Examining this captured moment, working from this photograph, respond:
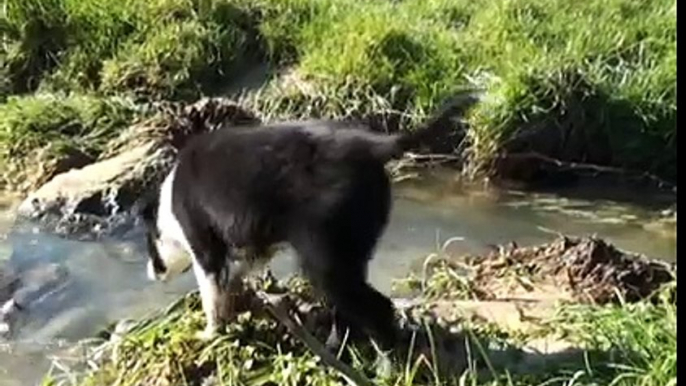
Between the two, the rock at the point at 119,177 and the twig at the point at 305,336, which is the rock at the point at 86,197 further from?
the twig at the point at 305,336

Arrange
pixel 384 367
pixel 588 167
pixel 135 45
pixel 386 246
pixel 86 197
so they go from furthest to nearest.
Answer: pixel 86 197
pixel 135 45
pixel 386 246
pixel 384 367
pixel 588 167

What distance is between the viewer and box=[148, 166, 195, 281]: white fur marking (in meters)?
1.91

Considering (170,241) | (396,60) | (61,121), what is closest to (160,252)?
(170,241)

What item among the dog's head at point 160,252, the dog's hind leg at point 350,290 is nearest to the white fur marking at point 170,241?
the dog's head at point 160,252

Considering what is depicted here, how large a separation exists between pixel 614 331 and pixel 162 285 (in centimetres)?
63

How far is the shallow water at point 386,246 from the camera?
1.86 m

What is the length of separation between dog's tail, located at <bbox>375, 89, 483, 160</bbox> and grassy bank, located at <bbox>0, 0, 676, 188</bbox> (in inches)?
0.6

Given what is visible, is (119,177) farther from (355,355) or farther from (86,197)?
(355,355)

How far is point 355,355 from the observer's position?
1872 mm

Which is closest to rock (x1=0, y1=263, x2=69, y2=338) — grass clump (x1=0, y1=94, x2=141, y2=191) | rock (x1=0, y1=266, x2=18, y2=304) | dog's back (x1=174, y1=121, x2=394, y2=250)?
rock (x1=0, y1=266, x2=18, y2=304)

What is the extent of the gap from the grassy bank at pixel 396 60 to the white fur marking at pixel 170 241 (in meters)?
0.19

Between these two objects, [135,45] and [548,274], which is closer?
[548,274]

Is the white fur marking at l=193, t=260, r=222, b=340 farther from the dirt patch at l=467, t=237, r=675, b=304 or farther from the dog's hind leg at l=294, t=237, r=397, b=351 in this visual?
the dirt patch at l=467, t=237, r=675, b=304

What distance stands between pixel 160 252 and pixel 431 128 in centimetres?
42
